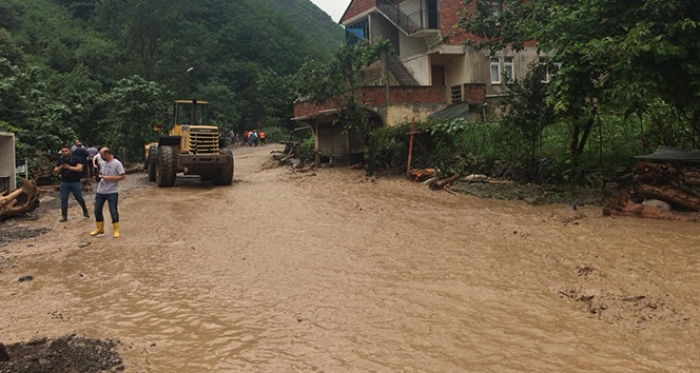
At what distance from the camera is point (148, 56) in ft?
144

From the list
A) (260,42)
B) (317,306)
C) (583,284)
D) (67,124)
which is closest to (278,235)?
(317,306)

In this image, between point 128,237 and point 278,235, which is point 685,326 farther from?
point 128,237

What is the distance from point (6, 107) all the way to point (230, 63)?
33972mm

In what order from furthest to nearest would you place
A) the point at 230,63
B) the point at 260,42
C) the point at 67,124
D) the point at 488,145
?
1. the point at 260,42
2. the point at 230,63
3. the point at 67,124
4. the point at 488,145

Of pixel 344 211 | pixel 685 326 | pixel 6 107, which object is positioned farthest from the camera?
pixel 6 107

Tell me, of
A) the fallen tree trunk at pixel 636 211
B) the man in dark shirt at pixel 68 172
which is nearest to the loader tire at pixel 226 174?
the man in dark shirt at pixel 68 172

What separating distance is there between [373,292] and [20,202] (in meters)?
9.55

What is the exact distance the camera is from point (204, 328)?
4.73 metres

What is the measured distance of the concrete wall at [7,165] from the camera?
45.0 ft

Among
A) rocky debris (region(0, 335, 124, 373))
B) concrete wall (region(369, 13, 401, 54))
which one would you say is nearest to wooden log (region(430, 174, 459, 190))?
rocky debris (region(0, 335, 124, 373))

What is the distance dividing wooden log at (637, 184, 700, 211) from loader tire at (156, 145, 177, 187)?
12.0 meters

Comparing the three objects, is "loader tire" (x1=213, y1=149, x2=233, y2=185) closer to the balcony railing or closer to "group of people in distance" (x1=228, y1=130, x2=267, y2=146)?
the balcony railing

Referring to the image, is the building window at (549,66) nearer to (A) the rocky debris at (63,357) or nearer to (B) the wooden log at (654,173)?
(B) the wooden log at (654,173)

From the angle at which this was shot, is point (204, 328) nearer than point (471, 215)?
Yes
